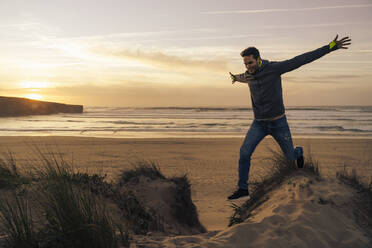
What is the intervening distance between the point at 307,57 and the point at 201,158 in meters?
8.39

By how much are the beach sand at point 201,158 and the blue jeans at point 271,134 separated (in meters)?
1.58

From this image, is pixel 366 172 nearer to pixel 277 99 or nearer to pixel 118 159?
pixel 277 99

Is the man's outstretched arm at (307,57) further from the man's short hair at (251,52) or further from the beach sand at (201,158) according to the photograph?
the beach sand at (201,158)

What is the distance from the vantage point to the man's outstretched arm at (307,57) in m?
3.87

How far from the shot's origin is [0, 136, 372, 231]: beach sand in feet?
24.1

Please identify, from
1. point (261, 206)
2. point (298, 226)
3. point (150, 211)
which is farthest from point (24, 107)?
point (298, 226)

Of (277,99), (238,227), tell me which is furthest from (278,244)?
(277,99)

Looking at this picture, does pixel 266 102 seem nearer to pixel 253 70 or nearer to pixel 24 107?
pixel 253 70

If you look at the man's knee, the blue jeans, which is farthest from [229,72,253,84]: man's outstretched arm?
the man's knee

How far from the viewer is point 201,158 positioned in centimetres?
1199

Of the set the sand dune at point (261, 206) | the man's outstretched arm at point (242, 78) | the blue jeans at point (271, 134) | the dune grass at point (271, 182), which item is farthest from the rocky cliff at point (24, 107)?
the blue jeans at point (271, 134)

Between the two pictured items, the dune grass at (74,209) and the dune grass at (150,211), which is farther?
the dune grass at (150,211)

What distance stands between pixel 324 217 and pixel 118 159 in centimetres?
922

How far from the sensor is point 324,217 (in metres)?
3.39
